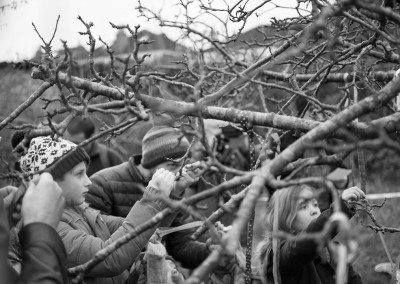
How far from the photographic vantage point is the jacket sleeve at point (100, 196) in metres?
4.41

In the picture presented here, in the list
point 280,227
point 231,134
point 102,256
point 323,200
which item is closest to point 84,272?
point 102,256

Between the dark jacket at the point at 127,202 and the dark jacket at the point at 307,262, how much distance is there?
26.9 inches

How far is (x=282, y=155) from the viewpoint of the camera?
2.01 m

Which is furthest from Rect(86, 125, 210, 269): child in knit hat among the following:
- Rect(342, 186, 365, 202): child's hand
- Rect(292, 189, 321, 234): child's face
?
Rect(342, 186, 365, 202): child's hand

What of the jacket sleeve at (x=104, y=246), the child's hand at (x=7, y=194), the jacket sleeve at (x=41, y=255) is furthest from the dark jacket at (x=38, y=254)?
the jacket sleeve at (x=104, y=246)

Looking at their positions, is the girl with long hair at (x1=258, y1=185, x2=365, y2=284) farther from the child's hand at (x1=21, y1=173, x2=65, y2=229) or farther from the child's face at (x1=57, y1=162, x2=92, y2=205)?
the child's hand at (x1=21, y1=173, x2=65, y2=229)

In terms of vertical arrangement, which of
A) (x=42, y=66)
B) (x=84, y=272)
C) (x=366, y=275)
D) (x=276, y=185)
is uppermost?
(x=42, y=66)

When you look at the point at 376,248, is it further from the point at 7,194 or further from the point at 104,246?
the point at 7,194

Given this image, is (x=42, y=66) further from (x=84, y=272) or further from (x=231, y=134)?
(x=231, y=134)

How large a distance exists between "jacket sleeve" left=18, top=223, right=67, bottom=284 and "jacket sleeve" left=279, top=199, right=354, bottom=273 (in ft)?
5.69

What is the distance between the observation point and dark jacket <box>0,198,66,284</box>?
2131 millimetres

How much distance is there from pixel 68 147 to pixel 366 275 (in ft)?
14.0

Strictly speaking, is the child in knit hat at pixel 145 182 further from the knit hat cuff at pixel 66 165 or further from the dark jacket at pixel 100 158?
the dark jacket at pixel 100 158

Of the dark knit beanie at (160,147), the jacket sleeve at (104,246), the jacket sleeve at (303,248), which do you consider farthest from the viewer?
the dark knit beanie at (160,147)
